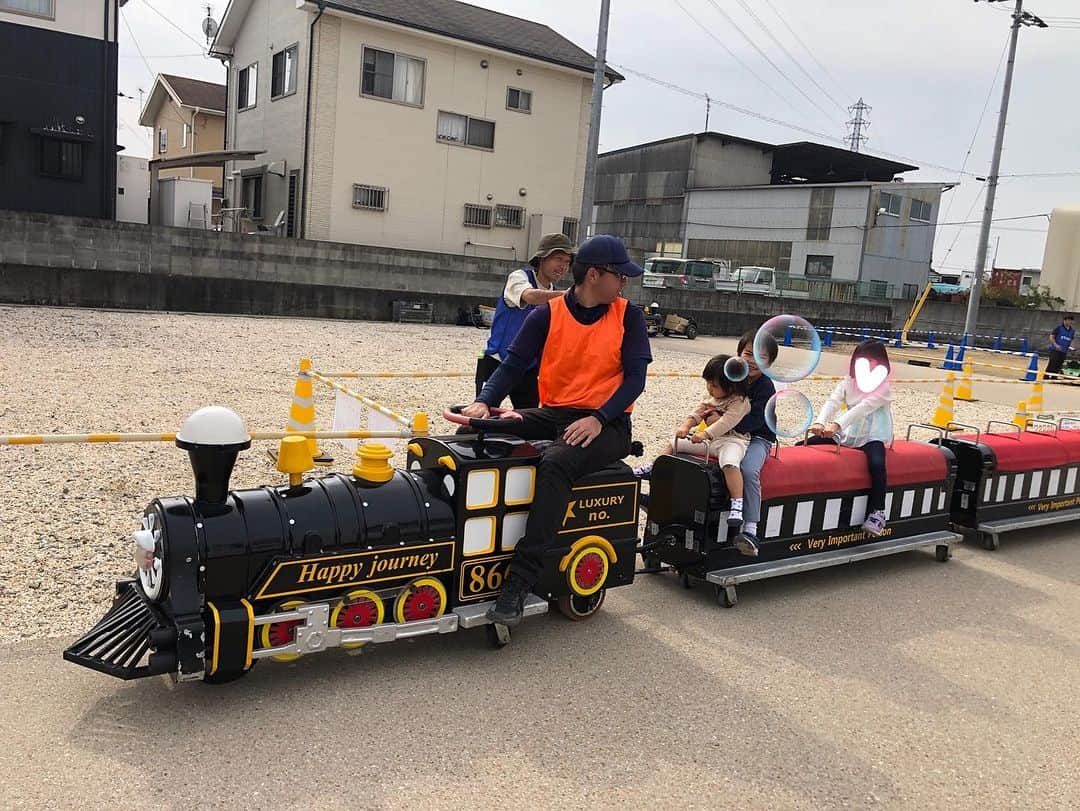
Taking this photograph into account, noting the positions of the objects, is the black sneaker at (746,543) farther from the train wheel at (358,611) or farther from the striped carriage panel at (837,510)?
the train wheel at (358,611)

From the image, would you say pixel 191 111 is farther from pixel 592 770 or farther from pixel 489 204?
pixel 592 770

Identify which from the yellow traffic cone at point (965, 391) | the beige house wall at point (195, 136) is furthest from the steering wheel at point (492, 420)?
the beige house wall at point (195, 136)

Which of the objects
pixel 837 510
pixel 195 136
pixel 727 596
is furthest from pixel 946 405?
pixel 195 136

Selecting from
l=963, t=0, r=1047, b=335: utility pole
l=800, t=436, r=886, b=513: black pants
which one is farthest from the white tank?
l=800, t=436, r=886, b=513: black pants

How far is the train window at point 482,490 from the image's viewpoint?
4.11 m

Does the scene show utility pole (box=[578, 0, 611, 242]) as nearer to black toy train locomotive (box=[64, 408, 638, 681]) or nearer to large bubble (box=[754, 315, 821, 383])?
large bubble (box=[754, 315, 821, 383])

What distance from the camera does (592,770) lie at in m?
3.29

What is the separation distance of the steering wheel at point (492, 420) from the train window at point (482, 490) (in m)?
0.25

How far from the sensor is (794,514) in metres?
5.54

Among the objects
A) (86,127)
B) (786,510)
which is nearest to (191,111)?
(86,127)

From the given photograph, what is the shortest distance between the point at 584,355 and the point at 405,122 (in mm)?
25351

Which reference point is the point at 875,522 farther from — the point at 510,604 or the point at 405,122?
the point at 405,122

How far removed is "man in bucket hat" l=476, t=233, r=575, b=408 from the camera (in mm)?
5250

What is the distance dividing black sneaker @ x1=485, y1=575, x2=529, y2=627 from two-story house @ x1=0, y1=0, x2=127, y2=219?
947 inches
